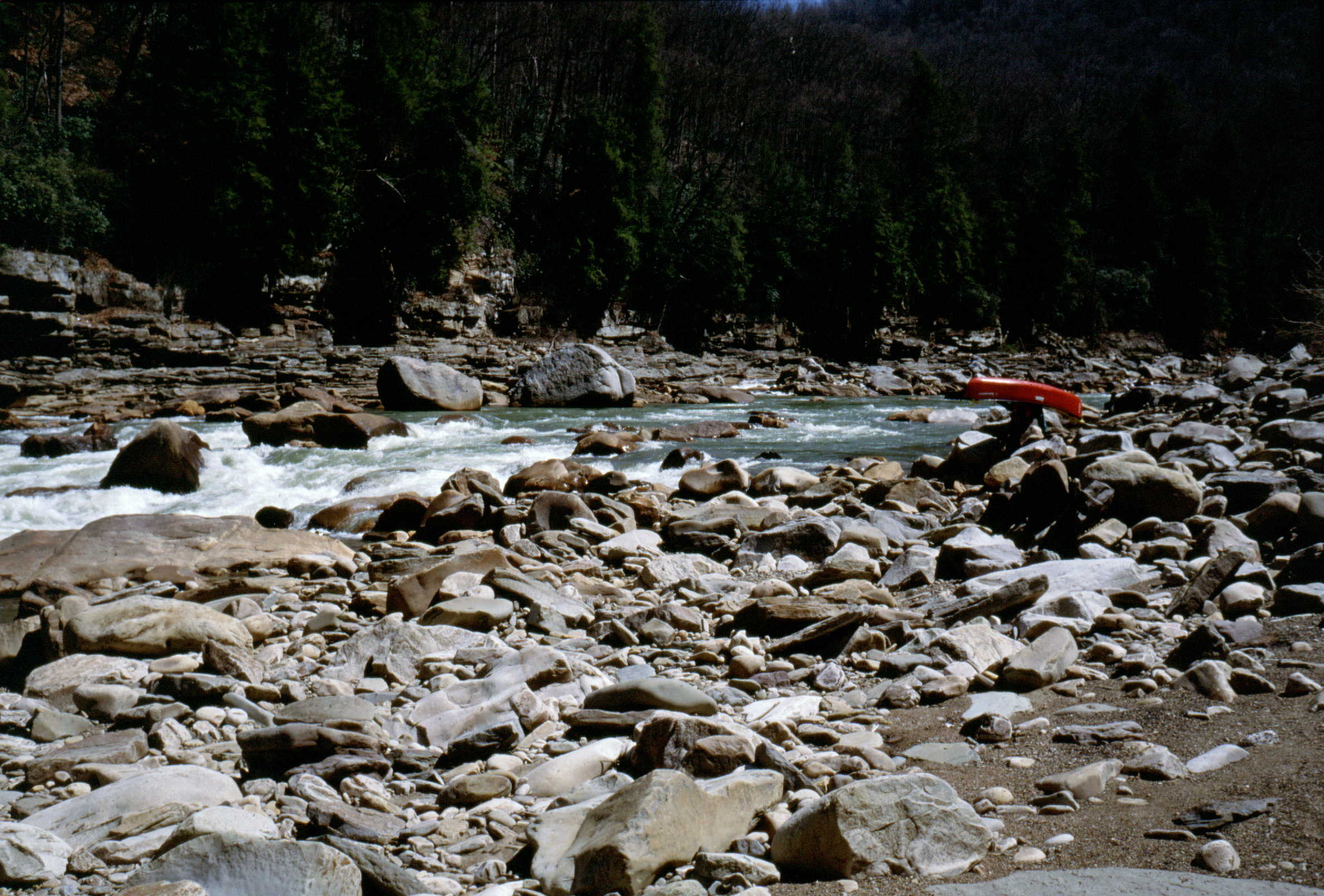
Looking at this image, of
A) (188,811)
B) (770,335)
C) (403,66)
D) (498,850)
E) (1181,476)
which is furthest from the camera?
(770,335)

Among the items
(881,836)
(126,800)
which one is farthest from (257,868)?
(881,836)

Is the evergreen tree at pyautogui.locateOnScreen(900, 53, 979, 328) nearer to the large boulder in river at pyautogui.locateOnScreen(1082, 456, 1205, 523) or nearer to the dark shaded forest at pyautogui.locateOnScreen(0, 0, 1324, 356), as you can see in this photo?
the dark shaded forest at pyautogui.locateOnScreen(0, 0, 1324, 356)

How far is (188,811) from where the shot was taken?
8.31 ft

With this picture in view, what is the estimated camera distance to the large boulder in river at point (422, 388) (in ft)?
59.6

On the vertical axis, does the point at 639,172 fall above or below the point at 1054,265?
above

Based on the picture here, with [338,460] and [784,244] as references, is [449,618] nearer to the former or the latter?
[338,460]

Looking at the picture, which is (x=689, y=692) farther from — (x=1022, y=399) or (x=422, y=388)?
(x=422, y=388)

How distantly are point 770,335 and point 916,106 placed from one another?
22.9 m

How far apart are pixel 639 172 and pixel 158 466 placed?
32865 millimetres

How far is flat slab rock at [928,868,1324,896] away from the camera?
Result: 1745mm

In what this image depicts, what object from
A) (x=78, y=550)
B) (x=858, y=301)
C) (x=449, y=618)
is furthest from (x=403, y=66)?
(x=449, y=618)

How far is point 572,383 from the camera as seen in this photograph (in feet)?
67.1

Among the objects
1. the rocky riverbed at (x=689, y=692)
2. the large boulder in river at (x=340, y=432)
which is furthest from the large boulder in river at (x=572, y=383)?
the rocky riverbed at (x=689, y=692)

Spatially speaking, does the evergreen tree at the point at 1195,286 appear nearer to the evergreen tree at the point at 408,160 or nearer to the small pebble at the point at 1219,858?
the evergreen tree at the point at 408,160
